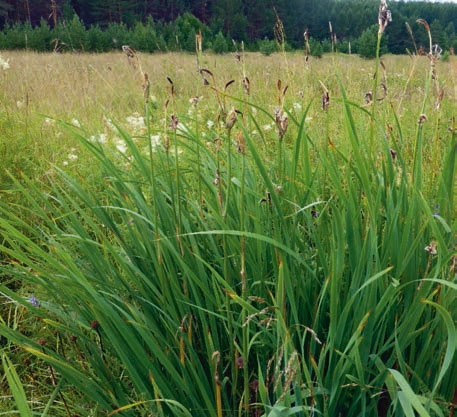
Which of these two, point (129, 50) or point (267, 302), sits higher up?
point (129, 50)

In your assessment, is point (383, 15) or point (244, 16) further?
point (244, 16)

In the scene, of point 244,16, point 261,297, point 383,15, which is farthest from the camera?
point 244,16

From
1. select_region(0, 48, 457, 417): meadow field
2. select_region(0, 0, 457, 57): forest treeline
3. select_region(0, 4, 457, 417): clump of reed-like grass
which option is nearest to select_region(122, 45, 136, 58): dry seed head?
select_region(0, 48, 457, 417): meadow field

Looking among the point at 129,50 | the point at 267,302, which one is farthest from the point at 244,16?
the point at 267,302

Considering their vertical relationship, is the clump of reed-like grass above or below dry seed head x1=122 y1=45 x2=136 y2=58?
below

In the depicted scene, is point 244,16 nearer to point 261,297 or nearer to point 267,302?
point 261,297

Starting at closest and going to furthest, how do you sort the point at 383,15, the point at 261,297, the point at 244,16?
the point at 383,15
the point at 261,297
the point at 244,16

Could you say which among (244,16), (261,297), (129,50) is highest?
(244,16)

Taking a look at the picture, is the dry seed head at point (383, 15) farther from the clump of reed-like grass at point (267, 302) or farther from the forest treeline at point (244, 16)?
the forest treeline at point (244, 16)

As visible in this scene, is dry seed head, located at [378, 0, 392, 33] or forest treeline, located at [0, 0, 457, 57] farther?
forest treeline, located at [0, 0, 457, 57]

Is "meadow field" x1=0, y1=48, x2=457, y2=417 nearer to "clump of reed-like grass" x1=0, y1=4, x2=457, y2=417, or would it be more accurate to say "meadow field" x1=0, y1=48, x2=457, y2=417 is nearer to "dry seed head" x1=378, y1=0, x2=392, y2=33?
"clump of reed-like grass" x1=0, y1=4, x2=457, y2=417

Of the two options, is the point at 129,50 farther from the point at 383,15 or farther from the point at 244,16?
the point at 244,16

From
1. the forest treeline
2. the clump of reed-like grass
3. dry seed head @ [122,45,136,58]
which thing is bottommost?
the clump of reed-like grass

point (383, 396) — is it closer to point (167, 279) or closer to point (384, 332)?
point (384, 332)
